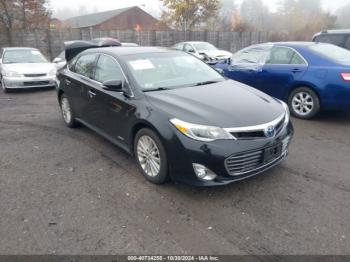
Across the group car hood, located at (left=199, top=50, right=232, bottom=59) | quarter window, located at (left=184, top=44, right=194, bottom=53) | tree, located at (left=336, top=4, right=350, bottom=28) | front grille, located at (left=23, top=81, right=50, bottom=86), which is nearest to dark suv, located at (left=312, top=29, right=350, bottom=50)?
car hood, located at (left=199, top=50, right=232, bottom=59)

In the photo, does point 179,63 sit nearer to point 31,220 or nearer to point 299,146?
point 299,146

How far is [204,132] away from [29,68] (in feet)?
28.5

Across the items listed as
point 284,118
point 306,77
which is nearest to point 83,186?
point 284,118

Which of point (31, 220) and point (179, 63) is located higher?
point (179, 63)

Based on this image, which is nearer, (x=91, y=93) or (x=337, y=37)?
(x=91, y=93)

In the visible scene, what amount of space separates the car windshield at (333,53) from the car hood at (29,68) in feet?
26.4

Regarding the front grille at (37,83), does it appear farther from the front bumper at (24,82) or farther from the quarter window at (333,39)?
the quarter window at (333,39)

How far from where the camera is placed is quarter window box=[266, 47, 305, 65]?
6.30 meters

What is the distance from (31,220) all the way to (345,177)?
3637mm

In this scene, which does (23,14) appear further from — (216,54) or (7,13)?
(216,54)

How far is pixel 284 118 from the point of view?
3.82 m

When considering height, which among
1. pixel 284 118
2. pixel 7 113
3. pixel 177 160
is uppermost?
pixel 284 118

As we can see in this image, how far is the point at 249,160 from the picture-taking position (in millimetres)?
3316

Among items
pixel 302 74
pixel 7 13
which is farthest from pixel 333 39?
pixel 7 13
